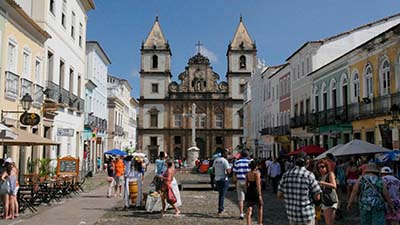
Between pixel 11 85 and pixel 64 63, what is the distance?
24.2 ft

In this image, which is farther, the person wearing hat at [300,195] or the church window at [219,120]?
the church window at [219,120]

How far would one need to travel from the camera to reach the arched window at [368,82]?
74.1ft

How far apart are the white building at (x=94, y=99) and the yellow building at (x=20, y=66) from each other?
31.0 feet

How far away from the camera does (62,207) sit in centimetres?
1381

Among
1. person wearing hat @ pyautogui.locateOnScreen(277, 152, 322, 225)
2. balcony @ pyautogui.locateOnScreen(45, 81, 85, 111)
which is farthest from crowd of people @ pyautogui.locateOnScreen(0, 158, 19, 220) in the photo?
balcony @ pyautogui.locateOnScreen(45, 81, 85, 111)

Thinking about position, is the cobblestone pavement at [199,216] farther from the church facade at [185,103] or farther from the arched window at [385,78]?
the church facade at [185,103]

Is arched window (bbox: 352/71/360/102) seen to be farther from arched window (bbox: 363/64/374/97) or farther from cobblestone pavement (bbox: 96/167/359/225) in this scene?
cobblestone pavement (bbox: 96/167/359/225)

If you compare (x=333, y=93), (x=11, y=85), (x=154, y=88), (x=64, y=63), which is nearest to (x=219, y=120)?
(x=154, y=88)

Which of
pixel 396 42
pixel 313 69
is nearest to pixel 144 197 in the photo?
pixel 396 42

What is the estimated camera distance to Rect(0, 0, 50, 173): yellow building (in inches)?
609

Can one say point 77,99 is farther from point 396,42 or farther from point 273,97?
point 273,97

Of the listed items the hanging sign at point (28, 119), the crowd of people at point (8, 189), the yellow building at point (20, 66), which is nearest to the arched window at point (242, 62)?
the yellow building at point (20, 66)

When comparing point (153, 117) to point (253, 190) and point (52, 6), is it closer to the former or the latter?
point (52, 6)

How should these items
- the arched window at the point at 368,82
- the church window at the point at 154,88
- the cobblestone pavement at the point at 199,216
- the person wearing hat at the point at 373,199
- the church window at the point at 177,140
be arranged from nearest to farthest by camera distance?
the person wearing hat at the point at 373,199, the cobblestone pavement at the point at 199,216, the arched window at the point at 368,82, the church window at the point at 154,88, the church window at the point at 177,140
